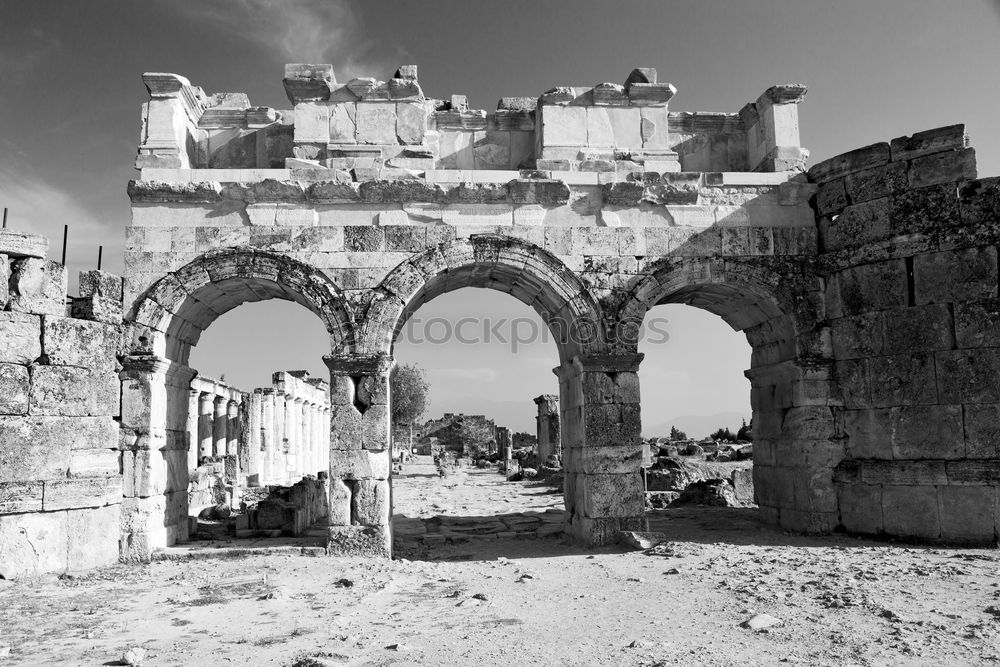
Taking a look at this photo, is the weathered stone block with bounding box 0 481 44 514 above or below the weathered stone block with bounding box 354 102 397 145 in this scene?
below

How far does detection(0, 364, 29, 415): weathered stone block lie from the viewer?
7.56 meters

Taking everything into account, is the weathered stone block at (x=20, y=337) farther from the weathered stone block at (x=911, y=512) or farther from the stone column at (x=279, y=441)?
the stone column at (x=279, y=441)

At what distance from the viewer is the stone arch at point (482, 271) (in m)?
8.70

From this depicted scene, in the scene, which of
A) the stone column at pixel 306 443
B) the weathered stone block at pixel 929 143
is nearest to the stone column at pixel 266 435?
the stone column at pixel 306 443

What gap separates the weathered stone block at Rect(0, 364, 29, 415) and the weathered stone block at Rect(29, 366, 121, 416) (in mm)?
72

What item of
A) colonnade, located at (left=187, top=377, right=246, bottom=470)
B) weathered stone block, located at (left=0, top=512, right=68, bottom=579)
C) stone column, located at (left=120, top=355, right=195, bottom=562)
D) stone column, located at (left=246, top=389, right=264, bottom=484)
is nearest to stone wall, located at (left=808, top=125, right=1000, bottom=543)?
stone column, located at (left=120, top=355, right=195, bottom=562)

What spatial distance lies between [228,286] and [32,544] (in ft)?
11.2

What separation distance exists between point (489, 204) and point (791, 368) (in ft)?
14.2

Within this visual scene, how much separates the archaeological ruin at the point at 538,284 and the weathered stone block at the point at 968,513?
0.02 m

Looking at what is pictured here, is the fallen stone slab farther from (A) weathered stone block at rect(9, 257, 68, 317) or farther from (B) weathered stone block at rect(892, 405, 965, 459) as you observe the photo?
(A) weathered stone block at rect(9, 257, 68, 317)

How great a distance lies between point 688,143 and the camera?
10.4 m

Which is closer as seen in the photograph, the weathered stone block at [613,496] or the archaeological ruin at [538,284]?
the archaeological ruin at [538,284]

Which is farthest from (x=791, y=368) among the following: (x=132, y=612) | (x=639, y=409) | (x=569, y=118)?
(x=132, y=612)

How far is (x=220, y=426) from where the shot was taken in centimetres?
2123
